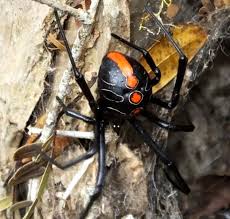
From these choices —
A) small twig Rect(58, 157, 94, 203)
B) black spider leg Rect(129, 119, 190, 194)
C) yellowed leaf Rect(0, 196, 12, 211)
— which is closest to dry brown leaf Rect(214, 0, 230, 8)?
black spider leg Rect(129, 119, 190, 194)

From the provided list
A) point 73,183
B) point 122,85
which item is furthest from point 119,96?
point 73,183

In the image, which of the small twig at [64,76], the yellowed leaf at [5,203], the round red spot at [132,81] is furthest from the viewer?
the yellowed leaf at [5,203]

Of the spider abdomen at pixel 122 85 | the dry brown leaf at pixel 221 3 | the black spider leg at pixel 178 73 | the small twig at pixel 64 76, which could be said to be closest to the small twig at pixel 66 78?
the small twig at pixel 64 76

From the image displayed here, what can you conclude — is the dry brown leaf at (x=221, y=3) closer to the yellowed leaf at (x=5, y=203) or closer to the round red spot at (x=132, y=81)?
the round red spot at (x=132, y=81)

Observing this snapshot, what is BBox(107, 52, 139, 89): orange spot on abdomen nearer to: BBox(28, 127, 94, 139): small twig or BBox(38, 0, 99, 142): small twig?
BBox(38, 0, 99, 142): small twig

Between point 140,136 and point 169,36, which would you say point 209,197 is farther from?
point 169,36

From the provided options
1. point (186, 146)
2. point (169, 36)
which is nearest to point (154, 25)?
point (169, 36)

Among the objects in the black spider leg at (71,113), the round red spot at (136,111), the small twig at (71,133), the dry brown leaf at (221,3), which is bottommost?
the small twig at (71,133)

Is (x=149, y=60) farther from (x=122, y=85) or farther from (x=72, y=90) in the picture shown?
(x=72, y=90)
